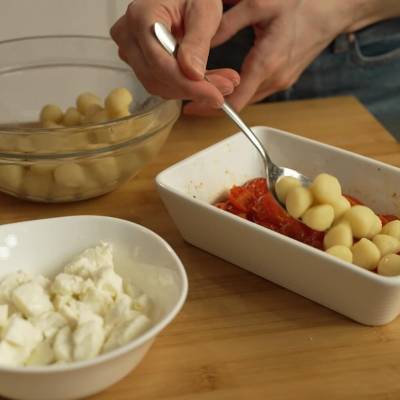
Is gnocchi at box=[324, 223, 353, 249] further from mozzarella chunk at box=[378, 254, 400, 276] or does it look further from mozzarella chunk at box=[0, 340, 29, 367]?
mozzarella chunk at box=[0, 340, 29, 367]

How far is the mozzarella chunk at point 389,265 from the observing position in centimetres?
73

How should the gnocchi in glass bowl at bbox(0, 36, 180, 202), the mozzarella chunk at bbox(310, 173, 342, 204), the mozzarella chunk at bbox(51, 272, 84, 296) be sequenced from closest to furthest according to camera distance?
the mozzarella chunk at bbox(51, 272, 84, 296) < the mozzarella chunk at bbox(310, 173, 342, 204) < the gnocchi in glass bowl at bbox(0, 36, 180, 202)

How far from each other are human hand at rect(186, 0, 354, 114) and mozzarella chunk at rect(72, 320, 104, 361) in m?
0.62

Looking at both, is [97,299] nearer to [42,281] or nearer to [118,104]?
[42,281]

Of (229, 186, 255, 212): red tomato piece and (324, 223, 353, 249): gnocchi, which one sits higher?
(324, 223, 353, 249): gnocchi

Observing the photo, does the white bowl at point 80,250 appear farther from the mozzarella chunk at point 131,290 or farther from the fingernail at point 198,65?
the fingernail at point 198,65

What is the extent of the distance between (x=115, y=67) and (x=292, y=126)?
0.35m

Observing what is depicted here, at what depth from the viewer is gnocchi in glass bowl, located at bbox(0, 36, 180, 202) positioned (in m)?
0.90

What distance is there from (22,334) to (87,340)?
0.21ft

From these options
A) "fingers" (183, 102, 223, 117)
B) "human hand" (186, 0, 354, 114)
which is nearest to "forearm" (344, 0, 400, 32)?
"human hand" (186, 0, 354, 114)

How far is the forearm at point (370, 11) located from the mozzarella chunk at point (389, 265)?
2.28ft

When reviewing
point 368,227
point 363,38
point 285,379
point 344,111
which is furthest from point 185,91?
point 363,38

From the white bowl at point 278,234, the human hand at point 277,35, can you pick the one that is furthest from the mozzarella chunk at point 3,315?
the human hand at point 277,35

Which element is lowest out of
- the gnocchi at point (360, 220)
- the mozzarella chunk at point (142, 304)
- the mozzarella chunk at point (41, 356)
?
the mozzarella chunk at point (142, 304)
